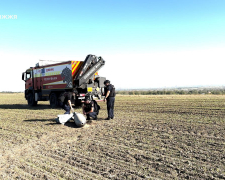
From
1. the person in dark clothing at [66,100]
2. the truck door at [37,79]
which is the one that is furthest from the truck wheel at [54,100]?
the person in dark clothing at [66,100]

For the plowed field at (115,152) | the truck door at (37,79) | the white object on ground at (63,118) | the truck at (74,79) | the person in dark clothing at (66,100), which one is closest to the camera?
the plowed field at (115,152)

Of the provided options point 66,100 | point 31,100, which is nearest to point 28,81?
point 31,100

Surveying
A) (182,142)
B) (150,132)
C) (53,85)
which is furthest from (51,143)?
(53,85)

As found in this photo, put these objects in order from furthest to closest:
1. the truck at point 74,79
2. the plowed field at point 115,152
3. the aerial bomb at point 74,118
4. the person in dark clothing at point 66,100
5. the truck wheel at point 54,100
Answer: the truck wheel at point 54,100 < the truck at point 74,79 < the person in dark clothing at point 66,100 < the aerial bomb at point 74,118 < the plowed field at point 115,152

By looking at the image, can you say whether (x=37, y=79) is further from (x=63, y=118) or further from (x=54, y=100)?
(x=63, y=118)

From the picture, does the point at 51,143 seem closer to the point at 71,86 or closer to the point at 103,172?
the point at 103,172

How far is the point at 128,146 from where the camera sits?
19.1 ft

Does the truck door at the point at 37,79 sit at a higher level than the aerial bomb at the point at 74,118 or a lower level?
higher

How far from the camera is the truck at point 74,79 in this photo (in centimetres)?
1465

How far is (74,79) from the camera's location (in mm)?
14703

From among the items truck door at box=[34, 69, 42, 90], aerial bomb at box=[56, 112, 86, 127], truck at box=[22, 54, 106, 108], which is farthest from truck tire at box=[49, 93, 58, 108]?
aerial bomb at box=[56, 112, 86, 127]

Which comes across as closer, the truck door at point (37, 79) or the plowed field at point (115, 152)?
the plowed field at point (115, 152)

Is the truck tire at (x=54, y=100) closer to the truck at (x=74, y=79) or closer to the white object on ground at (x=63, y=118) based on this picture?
the truck at (x=74, y=79)

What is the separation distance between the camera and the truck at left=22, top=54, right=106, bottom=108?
1465cm
